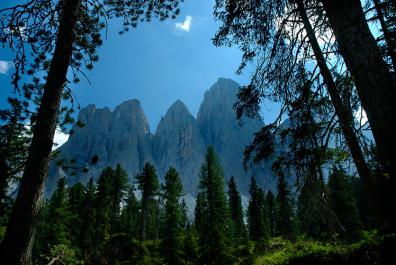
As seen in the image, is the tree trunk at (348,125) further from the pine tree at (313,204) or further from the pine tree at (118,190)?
the pine tree at (118,190)

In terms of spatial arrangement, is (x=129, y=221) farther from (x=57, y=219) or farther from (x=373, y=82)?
(x=373, y=82)

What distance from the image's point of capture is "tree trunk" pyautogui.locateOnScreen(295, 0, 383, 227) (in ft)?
16.7

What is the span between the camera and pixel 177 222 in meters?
30.9

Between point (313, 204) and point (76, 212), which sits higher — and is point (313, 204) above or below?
below

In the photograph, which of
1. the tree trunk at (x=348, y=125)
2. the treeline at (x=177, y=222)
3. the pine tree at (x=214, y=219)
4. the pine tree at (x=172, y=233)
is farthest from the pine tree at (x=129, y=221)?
the tree trunk at (x=348, y=125)

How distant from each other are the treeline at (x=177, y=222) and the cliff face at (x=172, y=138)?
360 ft

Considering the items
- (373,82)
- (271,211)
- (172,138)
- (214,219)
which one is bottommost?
(373,82)

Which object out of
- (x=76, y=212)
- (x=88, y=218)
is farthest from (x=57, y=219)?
(x=76, y=212)

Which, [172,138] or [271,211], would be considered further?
[172,138]

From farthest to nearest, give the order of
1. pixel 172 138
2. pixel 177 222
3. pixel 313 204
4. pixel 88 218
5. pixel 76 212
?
pixel 172 138 < pixel 76 212 < pixel 88 218 < pixel 177 222 < pixel 313 204

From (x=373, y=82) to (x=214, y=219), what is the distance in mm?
26003

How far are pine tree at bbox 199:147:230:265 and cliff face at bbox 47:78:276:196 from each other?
5011 inches

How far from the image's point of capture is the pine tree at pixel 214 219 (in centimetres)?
2364

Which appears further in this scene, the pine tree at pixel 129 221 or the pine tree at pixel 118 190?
the pine tree at pixel 129 221
